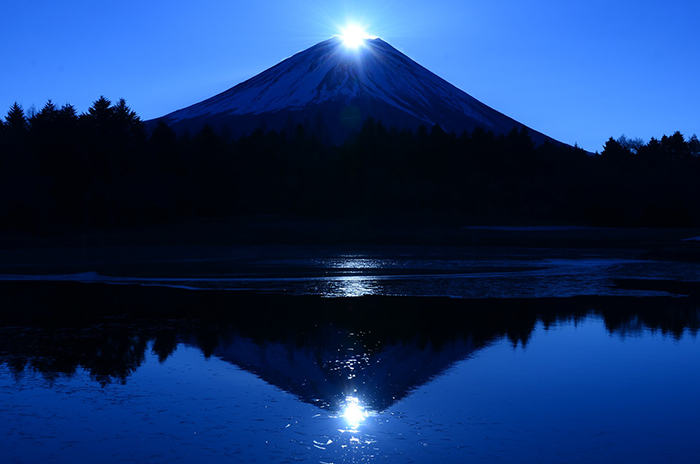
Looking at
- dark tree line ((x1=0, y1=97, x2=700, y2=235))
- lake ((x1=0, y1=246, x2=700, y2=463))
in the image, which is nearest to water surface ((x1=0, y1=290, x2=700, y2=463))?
lake ((x1=0, y1=246, x2=700, y2=463))

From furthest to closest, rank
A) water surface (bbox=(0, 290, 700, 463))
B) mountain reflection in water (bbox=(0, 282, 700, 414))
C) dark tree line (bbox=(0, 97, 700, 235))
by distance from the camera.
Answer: dark tree line (bbox=(0, 97, 700, 235)), mountain reflection in water (bbox=(0, 282, 700, 414)), water surface (bbox=(0, 290, 700, 463))

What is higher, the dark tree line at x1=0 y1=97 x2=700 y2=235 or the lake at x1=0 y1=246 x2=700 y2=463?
the dark tree line at x1=0 y1=97 x2=700 y2=235

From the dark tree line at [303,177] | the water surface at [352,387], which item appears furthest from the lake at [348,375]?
the dark tree line at [303,177]

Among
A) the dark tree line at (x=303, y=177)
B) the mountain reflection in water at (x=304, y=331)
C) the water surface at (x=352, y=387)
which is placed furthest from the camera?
the dark tree line at (x=303, y=177)

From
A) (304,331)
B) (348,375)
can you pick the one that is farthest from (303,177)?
(348,375)

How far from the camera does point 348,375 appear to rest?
1275cm

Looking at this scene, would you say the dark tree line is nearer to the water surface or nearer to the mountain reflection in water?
the mountain reflection in water

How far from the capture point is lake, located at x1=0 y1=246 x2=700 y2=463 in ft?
29.7

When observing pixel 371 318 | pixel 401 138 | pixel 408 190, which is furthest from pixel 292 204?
pixel 371 318

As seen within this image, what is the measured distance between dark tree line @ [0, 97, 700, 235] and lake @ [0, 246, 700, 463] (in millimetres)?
58559

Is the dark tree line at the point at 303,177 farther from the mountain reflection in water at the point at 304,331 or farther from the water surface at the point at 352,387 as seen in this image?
the water surface at the point at 352,387

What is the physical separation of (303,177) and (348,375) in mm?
99639

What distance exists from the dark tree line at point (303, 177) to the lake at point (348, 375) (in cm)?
5856

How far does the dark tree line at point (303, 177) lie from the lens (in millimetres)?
83812
